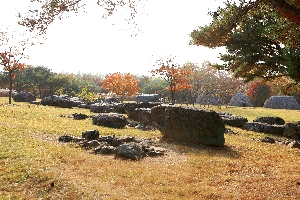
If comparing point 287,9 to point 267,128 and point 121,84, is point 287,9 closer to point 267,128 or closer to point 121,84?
point 267,128

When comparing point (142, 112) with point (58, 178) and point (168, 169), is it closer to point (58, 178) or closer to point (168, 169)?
point (168, 169)

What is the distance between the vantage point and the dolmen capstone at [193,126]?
49.3ft

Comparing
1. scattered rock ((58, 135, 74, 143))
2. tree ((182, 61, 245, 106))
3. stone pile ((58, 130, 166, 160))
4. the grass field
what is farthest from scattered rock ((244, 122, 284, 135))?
tree ((182, 61, 245, 106))

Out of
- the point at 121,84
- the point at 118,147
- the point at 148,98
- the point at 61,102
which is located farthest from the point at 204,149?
the point at 121,84

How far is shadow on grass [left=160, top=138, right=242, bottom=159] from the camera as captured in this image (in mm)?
13123

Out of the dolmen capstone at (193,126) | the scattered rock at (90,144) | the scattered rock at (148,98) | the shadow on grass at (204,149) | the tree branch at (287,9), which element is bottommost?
the shadow on grass at (204,149)

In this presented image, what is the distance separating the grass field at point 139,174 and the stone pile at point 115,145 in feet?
1.46

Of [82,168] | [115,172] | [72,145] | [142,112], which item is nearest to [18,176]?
[82,168]

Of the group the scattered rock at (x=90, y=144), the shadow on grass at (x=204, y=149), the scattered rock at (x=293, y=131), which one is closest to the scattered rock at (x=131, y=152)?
the scattered rock at (x=90, y=144)

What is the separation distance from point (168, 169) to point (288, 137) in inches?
608

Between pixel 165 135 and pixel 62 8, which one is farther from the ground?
pixel 62 8

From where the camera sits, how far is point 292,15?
7375 mm

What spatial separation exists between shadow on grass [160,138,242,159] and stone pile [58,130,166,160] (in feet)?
3.26

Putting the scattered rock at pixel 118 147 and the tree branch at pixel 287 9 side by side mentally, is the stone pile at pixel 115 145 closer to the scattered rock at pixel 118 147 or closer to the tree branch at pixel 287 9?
the scattered rock at pixel 118 147
